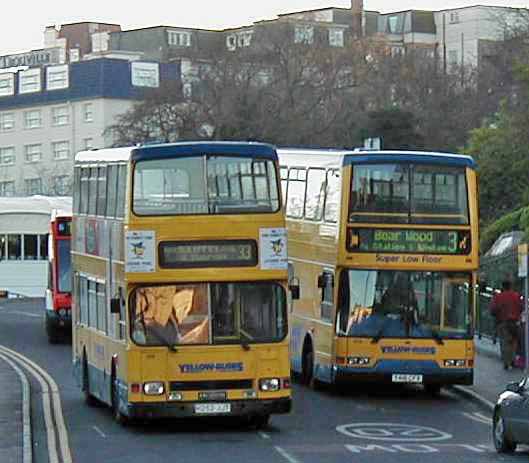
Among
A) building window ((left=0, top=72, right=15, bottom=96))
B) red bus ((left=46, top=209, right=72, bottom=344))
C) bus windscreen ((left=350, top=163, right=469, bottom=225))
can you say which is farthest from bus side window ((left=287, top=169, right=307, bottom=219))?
building window ((left=0, top=72, right=15, bottom=96))

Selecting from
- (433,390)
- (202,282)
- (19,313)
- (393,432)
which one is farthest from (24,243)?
(202,282)

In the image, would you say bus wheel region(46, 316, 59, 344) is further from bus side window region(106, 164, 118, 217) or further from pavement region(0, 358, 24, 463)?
bus side window region(106, 164, 118, 217)

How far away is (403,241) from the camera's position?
2858 cm

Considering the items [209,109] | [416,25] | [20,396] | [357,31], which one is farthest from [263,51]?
[20,396]

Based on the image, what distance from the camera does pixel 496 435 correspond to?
21766 millimetres

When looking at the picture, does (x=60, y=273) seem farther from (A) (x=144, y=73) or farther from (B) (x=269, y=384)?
(A) (x=144, y=73)

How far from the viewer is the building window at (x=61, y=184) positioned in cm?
10806

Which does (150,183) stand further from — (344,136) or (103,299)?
(344,136)

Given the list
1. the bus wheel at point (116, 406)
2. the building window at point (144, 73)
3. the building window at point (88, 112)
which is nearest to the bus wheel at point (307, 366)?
the bus wheel at point (116, 406)

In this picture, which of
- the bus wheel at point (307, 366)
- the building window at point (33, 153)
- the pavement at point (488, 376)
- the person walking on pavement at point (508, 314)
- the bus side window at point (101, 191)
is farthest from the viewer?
the building window at point (33, 153)

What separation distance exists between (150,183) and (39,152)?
320 ft

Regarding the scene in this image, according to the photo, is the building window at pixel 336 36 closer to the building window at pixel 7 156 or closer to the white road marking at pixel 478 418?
the building window at pixel 7 156

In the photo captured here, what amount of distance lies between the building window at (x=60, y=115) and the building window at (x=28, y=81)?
7.59 ft

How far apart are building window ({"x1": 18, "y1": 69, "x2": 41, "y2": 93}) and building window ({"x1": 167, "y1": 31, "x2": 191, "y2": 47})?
47.2ft
